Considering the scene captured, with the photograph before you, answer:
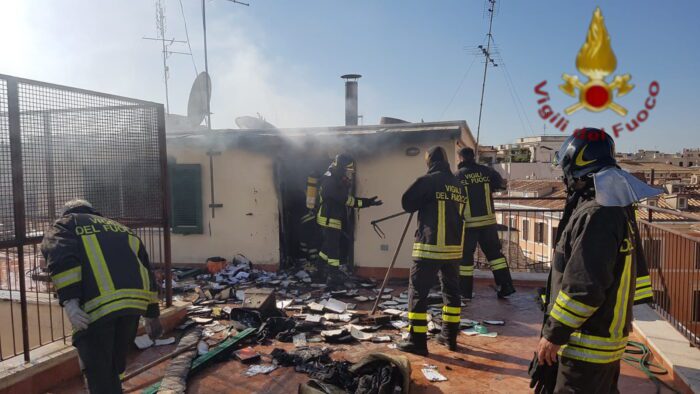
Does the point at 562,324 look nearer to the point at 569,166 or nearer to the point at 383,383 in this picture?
the point at 569,166

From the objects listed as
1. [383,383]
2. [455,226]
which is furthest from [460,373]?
[455,226]

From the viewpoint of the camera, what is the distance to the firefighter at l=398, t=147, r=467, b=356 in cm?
459

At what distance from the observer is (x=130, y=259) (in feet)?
10.7

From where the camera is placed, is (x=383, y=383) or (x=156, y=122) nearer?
(x=383, y=383)

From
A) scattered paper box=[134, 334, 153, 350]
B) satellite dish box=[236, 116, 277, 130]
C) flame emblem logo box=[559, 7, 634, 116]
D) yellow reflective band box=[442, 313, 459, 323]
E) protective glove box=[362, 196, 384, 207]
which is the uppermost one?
satellite dish box=[236, 116, 277, 130]

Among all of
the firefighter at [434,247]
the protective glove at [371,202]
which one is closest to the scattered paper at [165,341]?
the firefighter at [434,247]

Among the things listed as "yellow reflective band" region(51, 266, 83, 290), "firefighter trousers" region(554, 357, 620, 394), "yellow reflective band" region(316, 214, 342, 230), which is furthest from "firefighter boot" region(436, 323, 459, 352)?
"yellow reflective band" region(51, 266, 83, 290)

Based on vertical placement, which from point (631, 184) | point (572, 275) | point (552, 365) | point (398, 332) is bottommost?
point (398, 332)

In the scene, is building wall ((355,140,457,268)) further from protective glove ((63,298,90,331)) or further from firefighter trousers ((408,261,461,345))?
protective glove ((63,298,90,331))

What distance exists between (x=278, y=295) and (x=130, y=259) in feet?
13.0

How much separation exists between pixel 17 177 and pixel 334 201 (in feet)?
14.6

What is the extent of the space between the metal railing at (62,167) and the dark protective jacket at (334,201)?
2.64 m

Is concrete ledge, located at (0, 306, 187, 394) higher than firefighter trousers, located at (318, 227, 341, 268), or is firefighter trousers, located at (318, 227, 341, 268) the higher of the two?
firefighter trousers, located at (318, 227, 341, 268)

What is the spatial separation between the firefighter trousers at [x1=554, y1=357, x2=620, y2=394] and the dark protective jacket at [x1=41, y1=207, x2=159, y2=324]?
9.56 ft
